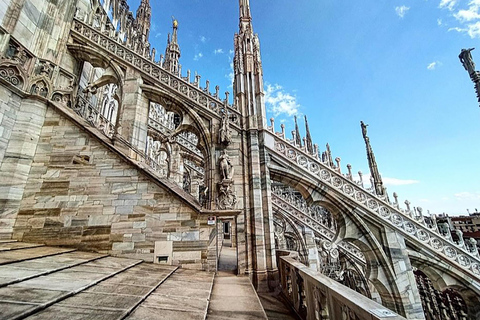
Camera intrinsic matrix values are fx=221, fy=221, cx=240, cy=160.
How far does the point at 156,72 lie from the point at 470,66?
16509mm

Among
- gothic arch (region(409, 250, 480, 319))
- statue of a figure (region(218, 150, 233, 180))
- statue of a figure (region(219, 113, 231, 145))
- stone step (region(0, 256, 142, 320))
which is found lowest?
gothic arch (region(409, 250, 480, 319))

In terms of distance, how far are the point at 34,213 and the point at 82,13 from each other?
10386mm

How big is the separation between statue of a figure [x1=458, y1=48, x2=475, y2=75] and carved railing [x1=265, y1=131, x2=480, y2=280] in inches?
396

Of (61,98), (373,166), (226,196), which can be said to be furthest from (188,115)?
(373,166)

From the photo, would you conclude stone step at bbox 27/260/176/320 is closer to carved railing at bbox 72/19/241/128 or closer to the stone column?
carved railing at bbox 72/19/241/128

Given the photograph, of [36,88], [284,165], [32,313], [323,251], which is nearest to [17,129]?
[36,88]

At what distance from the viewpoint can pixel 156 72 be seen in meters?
9.12

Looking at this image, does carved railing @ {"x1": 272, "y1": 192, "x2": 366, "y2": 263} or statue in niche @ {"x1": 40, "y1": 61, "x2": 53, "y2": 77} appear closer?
statue in niche @ {"x1": 40, "y1": 61, "x2": 53, "y2": 77}

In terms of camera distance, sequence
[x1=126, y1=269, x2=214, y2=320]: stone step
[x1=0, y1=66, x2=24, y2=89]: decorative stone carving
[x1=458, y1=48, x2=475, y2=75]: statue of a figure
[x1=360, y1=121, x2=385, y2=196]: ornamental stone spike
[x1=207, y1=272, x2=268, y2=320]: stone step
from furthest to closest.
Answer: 1. [x1=360, y1=121, x2=385, y2=196]: ornamental stone spike
2. [x1=458, y1=48, x2=475, y2=75]: statue of a figure
3. [x1=0, y1=66, x2=24, y2=89]: decorative stone carving
4. [x1=207, y1=272, x2=268, y2=320]: stone step
5. [x1=126, y1=269, x2=214, y2=320]: stone step

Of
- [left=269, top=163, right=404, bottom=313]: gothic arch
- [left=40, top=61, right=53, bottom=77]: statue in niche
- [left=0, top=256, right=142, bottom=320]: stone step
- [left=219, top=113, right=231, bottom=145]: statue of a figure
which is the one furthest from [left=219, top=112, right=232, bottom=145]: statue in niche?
[left=40, top=61, right=53, bottom=77]: statue in niche

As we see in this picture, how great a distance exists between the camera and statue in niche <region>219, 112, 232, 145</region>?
793 centimetres

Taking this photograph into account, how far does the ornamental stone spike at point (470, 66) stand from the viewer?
38.7 feet

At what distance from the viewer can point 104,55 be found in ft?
30.2

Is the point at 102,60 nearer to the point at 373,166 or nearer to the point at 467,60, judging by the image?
the point at 467,60
